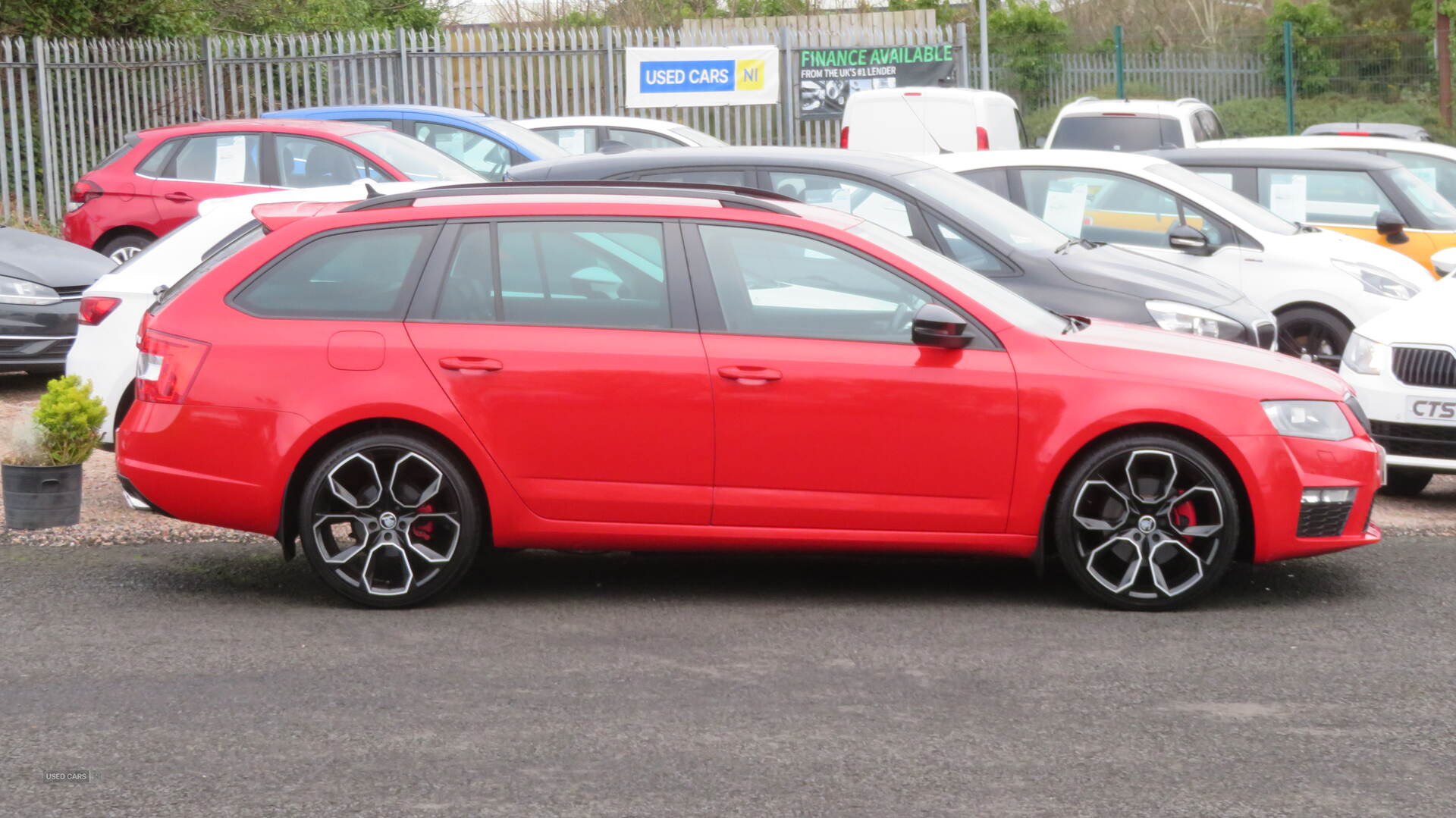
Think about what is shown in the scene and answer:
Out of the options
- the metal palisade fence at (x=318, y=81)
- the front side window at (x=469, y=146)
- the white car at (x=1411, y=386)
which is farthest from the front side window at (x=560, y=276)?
the metal palisade fence at (x=318, y=81)

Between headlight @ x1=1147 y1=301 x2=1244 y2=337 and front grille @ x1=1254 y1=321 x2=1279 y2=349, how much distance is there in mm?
325

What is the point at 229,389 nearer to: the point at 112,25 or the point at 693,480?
the point at 693,480

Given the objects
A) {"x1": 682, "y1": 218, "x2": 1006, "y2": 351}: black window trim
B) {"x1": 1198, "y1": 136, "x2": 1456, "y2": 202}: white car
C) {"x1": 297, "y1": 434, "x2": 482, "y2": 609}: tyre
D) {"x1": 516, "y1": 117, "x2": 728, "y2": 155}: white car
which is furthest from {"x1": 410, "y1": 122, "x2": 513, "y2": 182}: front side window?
{"x1": 297, "y1": 434, "x2": 482, "y2": 609}: tyre

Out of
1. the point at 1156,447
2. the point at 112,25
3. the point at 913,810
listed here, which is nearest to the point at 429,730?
the point at 913,810

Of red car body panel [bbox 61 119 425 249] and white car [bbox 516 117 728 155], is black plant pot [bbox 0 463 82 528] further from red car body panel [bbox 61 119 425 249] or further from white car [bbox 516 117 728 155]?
white car [bbox 516 117 728 155]

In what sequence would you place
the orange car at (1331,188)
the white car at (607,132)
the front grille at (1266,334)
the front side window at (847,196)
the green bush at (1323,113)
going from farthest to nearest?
the green bush at (1323,113), the white car at (607,132), the orange car at (1331,188), the front grille at (1266,334), the front side window at (847,196)

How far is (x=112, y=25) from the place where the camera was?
24000 millimetres

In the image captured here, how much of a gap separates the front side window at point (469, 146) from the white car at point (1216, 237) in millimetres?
5577

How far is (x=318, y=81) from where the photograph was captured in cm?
2241

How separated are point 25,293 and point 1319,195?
935 centimetres

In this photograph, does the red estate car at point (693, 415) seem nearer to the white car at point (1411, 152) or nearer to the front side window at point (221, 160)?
the front side window at point (221, 160)

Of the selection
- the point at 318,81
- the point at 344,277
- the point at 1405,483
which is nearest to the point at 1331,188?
Result: the point at 1405,483

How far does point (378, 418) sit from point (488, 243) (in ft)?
2.53

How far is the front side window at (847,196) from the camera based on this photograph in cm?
922
